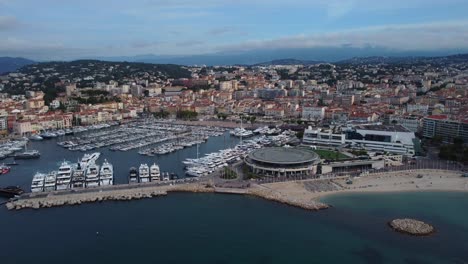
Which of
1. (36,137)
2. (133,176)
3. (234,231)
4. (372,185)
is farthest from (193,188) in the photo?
(36,137)

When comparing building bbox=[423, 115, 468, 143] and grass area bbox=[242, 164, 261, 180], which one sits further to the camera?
building bbox=[423, 115, 468, 143]

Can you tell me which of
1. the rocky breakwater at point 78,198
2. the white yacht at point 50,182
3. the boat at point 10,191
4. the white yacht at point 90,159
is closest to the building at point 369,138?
the rocky breakwater at point 78,198

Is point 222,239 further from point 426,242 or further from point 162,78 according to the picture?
point 162,78

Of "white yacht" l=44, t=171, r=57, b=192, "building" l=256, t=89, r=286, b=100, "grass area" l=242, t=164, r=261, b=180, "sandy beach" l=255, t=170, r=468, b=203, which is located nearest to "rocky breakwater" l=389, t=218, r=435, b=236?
"sandy beach" l=255, t=170, r=468, b=203

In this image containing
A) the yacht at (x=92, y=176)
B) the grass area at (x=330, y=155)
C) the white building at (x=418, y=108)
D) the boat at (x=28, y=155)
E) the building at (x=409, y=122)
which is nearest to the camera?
the yacht at (x=92, y=176)

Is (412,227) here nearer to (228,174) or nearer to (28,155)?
(228,174)

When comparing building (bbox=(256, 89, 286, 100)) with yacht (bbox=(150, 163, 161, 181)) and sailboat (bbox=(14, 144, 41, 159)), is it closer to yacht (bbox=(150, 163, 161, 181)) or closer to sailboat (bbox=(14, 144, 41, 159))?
sailboat (bbox=(14, 144, 41, 159))

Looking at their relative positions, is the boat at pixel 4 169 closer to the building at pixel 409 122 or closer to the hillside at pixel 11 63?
the building at pixel 409 122

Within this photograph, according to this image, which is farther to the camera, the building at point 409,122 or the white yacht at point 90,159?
the building at point 409,122
